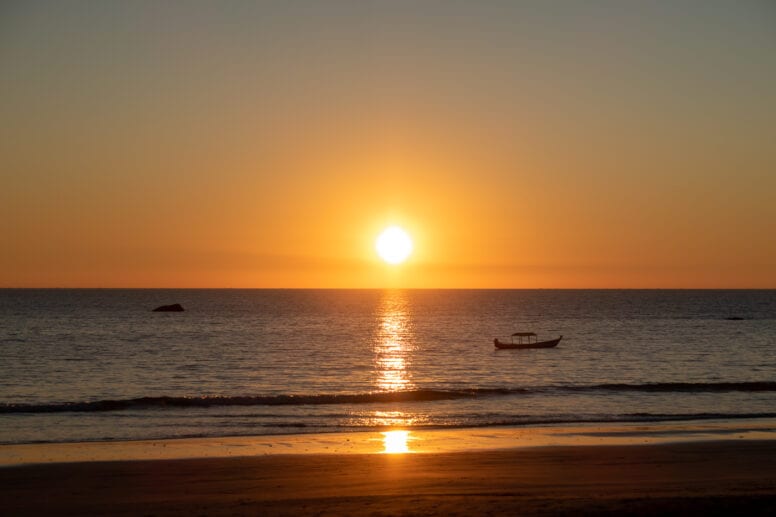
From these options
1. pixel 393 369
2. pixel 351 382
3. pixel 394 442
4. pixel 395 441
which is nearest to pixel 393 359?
pixel 393 369

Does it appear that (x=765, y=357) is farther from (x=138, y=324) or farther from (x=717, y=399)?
(x=138, y=324)

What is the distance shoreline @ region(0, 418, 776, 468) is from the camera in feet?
71.2

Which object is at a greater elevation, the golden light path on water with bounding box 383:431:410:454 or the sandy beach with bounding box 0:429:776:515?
the sandy beach with bounding box 0:429:776:515

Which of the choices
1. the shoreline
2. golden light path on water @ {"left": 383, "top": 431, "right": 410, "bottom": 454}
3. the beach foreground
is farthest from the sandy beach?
golden light path on water @ {"left": 383, "top": 431, "right": 410, "bottom": 454}

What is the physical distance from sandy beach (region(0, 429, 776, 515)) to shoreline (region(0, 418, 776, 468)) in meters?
0.50

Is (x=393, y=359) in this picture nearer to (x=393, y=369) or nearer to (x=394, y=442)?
(x=393, y=369)

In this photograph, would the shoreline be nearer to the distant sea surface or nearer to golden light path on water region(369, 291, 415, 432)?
golden light path on water region(369, 291, 415, 432)

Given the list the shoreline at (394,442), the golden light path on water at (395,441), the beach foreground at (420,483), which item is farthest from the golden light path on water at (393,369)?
the beach foreground at (420,483)

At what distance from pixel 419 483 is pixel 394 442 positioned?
21.4 ft

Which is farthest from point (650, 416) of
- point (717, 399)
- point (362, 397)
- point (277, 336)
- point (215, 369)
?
point (277, 336)

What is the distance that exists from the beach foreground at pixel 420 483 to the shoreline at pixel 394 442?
0.99 metres

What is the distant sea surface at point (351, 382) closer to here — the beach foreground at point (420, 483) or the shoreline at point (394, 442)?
the shoreline at point (394, 442)

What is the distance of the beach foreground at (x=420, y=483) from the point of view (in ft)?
49.5

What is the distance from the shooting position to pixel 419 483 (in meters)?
17.3
